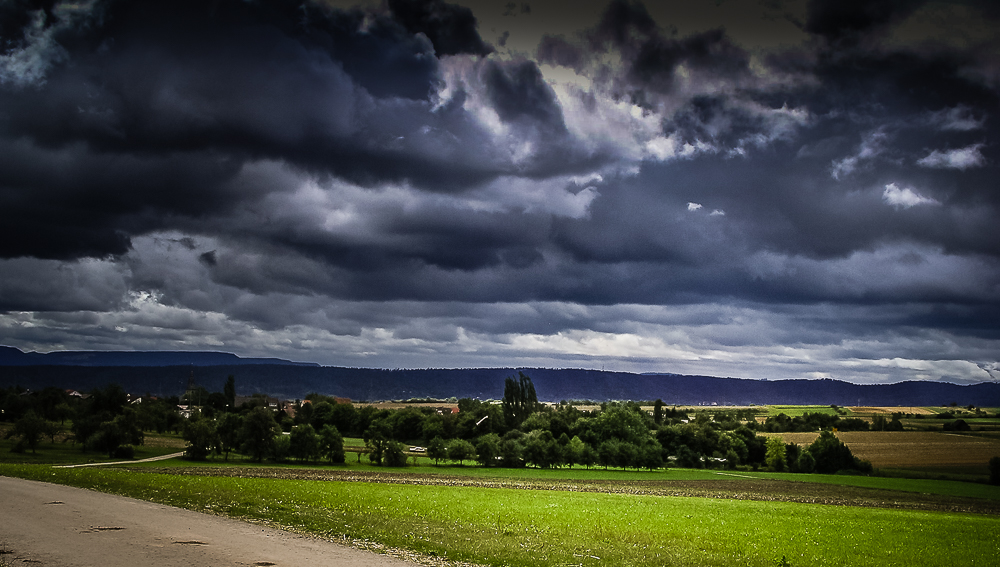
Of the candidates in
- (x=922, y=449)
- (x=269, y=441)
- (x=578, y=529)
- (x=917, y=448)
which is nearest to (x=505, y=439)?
(x=269, y=441)

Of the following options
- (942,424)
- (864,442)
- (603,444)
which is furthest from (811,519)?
(942,424)

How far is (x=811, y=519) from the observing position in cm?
4116

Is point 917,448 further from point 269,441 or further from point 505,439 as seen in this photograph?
point 269,441

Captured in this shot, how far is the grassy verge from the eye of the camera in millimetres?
23203

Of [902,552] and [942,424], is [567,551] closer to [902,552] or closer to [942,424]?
[902,552]

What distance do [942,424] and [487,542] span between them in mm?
179326

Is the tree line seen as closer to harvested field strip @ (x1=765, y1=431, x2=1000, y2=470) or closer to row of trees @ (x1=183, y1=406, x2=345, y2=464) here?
row of trees @ (x1=183, y1=406, x2=345, y2=464)

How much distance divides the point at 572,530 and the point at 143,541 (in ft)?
59.0

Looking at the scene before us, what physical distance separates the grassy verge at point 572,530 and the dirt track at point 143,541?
8.17 feet

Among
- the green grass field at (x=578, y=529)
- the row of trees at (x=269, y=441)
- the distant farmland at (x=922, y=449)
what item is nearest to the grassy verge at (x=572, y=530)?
the green grass field at (x=578, y=529)

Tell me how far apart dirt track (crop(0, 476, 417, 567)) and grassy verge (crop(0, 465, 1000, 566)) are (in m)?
2.49

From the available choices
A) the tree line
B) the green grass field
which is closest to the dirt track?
the green grass field

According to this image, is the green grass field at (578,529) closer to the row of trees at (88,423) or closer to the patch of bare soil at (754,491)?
the patch of bare soil at (754,491)

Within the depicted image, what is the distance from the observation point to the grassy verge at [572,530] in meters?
23.2
